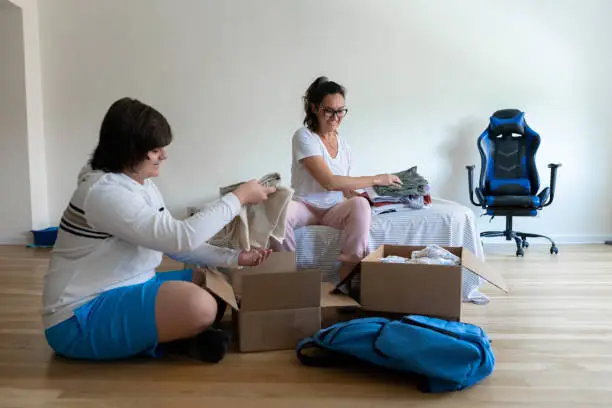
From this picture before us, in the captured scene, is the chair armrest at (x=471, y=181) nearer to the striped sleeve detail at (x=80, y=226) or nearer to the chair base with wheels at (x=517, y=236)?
the chair base with wheels at (x=517, y=236)

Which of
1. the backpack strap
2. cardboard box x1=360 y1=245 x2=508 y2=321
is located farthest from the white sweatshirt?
cardboard box x1=360 y1=245 x2=508 y2=321

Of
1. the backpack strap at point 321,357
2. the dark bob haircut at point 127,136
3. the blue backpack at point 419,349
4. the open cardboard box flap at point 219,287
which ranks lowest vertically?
the backpack strap at point 321,357

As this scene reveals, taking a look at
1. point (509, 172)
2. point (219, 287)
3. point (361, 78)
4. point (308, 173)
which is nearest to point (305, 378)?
point (219, 287)

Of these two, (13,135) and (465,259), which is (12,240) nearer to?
(13,135)

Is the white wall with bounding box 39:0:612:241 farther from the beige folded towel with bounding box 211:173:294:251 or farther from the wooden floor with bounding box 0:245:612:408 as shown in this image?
the beige folded towel with bounding box 211:173:294:251

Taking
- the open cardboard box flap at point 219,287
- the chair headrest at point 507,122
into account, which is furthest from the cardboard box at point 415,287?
the chair headrest at point 507,122

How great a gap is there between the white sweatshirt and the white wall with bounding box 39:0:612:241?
290cm

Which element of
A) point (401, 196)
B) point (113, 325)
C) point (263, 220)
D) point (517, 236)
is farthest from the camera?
point (517, 236)

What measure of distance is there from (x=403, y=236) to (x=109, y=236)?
1.41 m

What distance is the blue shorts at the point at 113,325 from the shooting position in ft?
5.35

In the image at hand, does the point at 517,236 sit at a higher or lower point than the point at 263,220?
lower

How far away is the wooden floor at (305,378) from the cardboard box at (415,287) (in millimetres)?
246

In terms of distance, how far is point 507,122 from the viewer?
4.14 meters

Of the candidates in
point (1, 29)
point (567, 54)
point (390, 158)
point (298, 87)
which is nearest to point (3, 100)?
point (1, 29)
